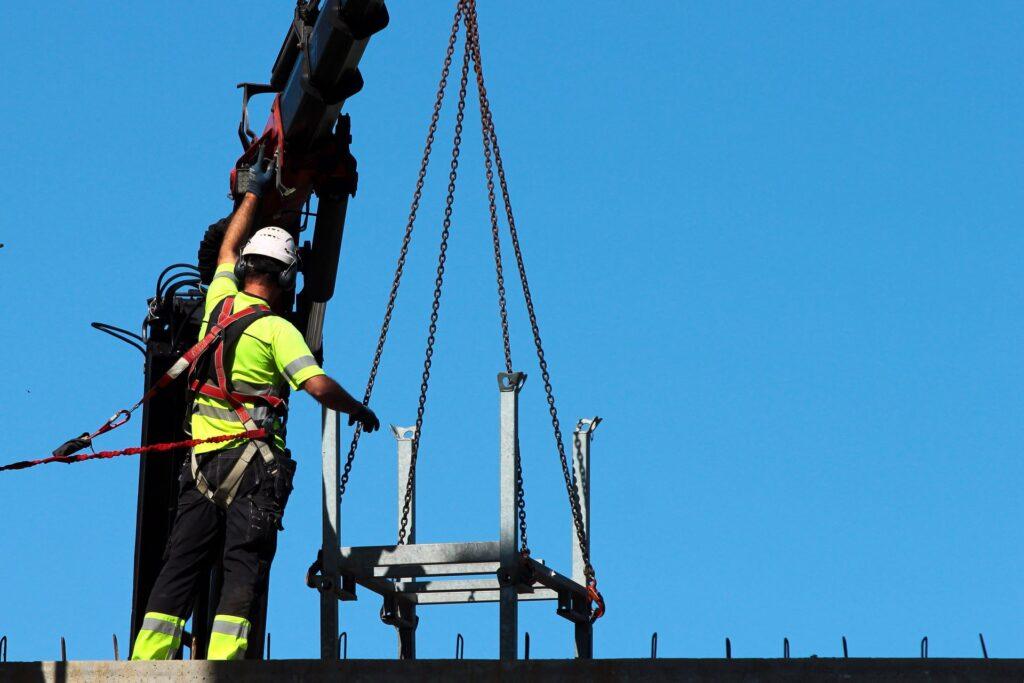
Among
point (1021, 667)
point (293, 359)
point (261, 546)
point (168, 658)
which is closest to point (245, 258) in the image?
point (293, 359)

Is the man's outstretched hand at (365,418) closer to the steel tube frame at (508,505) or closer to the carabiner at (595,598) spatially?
the steel tube frame at (508,505)

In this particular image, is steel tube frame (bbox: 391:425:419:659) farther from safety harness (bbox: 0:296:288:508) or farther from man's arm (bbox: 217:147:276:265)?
safety harness (bbox: 0:296:288:508)

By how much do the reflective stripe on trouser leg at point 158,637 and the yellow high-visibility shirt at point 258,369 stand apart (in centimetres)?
82

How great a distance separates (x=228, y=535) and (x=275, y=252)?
142 centimetres

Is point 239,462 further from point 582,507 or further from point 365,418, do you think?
point 582,507

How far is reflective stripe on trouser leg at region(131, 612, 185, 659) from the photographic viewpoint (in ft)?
25.2

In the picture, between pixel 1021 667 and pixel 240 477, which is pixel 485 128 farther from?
pixel 1021 667

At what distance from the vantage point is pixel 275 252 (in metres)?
8.16

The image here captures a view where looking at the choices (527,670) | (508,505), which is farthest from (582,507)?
(527,670)

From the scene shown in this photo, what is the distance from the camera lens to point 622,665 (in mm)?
6758

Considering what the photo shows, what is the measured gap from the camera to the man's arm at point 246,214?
8.61m

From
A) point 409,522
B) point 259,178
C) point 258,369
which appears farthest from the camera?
point 409,522

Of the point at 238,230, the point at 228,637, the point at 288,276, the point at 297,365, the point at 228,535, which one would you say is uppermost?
the point at 238,230

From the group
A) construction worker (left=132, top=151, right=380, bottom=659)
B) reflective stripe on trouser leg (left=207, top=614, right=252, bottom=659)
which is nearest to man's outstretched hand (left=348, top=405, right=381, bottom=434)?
construction worker (left=132, top=151, right=380, bottom=659)
